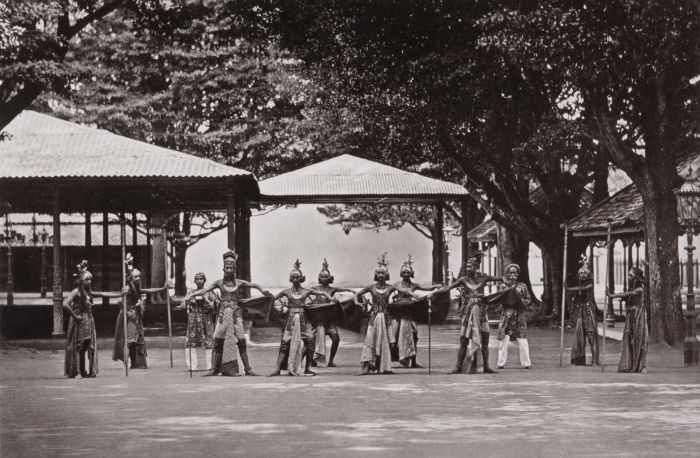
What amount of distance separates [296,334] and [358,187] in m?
13.5

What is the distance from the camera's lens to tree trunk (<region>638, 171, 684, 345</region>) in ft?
67.1

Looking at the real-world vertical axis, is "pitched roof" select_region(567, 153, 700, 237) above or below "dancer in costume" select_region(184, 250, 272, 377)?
above

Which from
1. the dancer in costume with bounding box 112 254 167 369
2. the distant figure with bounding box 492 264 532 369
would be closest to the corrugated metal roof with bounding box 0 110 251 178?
the dancer in costume with bounding box 112 254 167 369

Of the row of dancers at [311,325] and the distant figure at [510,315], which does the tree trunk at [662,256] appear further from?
the distant figure at [510,315]

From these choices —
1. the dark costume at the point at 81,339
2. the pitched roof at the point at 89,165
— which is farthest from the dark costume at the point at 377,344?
the pitched roof at the point at 89,165

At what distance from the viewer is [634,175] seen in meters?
20.9

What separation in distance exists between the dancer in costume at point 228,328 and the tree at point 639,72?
256 inches

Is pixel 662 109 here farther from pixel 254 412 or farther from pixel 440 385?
pixel 254 412

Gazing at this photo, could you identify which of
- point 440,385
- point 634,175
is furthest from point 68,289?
point 440,385

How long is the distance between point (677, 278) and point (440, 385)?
7590 mm

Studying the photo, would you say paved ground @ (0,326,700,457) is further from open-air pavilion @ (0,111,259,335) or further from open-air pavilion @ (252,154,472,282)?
A: open-air pavilion @ (252,154,472,282)

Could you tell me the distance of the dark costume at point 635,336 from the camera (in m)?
16.3

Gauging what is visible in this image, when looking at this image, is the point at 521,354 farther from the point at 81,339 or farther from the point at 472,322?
the point at 81,339

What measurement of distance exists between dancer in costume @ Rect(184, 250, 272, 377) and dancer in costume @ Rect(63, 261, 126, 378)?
1436 millimetres
